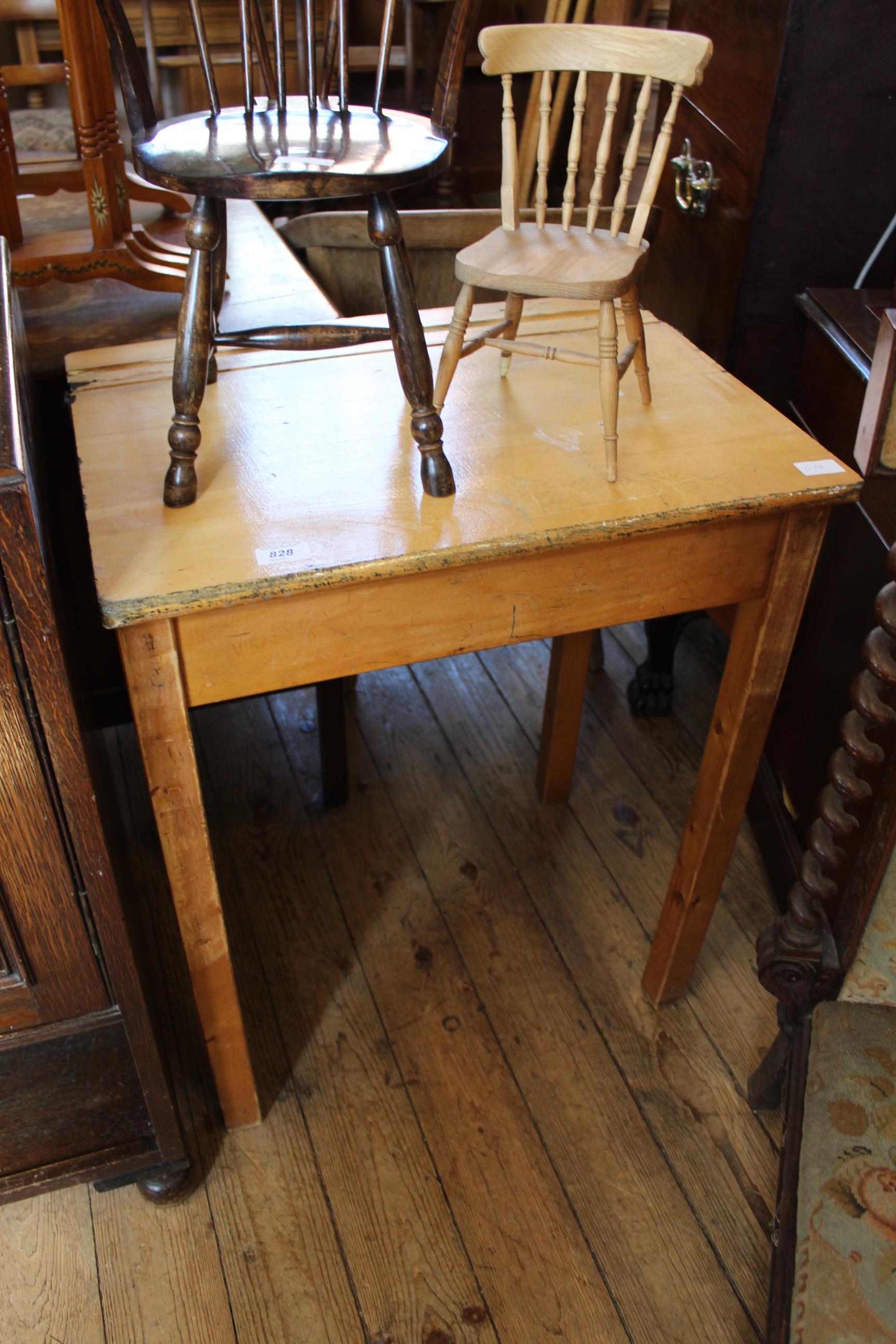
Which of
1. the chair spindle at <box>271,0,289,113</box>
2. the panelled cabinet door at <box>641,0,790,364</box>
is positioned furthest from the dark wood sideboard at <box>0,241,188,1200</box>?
the panelled cabinet door at <box>641,0,790,364</box>

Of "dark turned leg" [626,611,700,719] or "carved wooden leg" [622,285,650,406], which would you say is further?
"dark turned leg" [626,611,700,719]

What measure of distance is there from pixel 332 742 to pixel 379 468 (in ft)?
2.55

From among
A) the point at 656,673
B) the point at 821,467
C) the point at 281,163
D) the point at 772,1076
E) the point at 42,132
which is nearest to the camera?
the point at 281,163

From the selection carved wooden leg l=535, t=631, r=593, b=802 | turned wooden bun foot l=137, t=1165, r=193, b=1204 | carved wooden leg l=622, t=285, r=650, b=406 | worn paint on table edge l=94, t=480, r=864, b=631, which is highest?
carved wooden leg l=622, t=285, r=650, b=406

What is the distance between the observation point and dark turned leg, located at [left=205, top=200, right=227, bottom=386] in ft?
3.48

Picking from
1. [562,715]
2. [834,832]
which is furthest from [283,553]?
[562,715]

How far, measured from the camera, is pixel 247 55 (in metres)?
1.10

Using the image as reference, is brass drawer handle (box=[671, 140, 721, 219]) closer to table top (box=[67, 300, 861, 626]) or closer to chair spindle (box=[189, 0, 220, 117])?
table top (box=[67, 300, 861, 626])

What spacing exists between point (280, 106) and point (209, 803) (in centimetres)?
122

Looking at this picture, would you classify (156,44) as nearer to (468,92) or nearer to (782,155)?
(468,92)

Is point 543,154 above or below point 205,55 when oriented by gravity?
below

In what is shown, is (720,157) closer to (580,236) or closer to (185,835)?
(580,236)

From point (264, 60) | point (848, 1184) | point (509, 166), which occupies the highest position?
point (264, 60)

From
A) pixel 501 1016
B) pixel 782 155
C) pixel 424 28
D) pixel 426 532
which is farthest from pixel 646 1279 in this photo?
pixel 424 28
